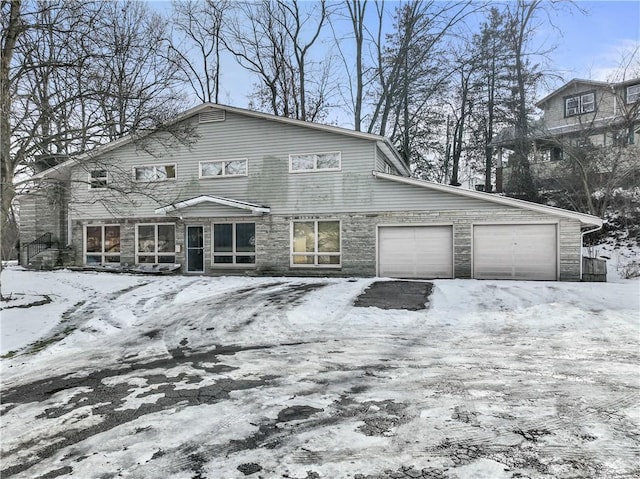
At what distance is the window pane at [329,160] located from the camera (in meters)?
14.2

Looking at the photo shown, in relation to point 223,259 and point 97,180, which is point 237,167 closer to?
point 223,259

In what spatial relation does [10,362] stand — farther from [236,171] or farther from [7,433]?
[236,171]

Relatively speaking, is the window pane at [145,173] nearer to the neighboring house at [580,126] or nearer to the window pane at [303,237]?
the window pane at [303,237]

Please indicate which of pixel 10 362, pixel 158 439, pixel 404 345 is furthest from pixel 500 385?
pixel 10 362

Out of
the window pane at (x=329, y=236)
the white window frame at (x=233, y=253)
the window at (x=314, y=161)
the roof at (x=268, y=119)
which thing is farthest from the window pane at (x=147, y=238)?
the window pane at (x=329, y=236)

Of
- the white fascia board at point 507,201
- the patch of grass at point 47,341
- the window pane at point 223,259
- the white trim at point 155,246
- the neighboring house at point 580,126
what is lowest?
the patch of grass at point 47,341

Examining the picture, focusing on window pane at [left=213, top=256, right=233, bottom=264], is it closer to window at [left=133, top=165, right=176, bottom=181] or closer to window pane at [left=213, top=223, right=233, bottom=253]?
window pane at [left=213, top=223, right=233, bottom=253]

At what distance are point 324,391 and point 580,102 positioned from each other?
1132 inches

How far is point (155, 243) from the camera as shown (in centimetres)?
1585

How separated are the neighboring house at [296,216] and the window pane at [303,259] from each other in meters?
0.04

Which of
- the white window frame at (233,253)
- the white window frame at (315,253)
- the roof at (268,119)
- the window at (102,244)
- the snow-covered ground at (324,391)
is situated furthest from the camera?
the window at (102,244)

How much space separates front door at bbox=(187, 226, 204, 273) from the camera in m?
15.4

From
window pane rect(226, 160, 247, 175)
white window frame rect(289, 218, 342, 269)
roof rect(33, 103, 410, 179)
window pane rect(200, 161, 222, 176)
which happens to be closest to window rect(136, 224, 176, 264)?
window pane rect(200, 161, 222, 176)

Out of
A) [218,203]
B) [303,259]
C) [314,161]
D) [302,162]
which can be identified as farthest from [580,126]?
[218,203]
